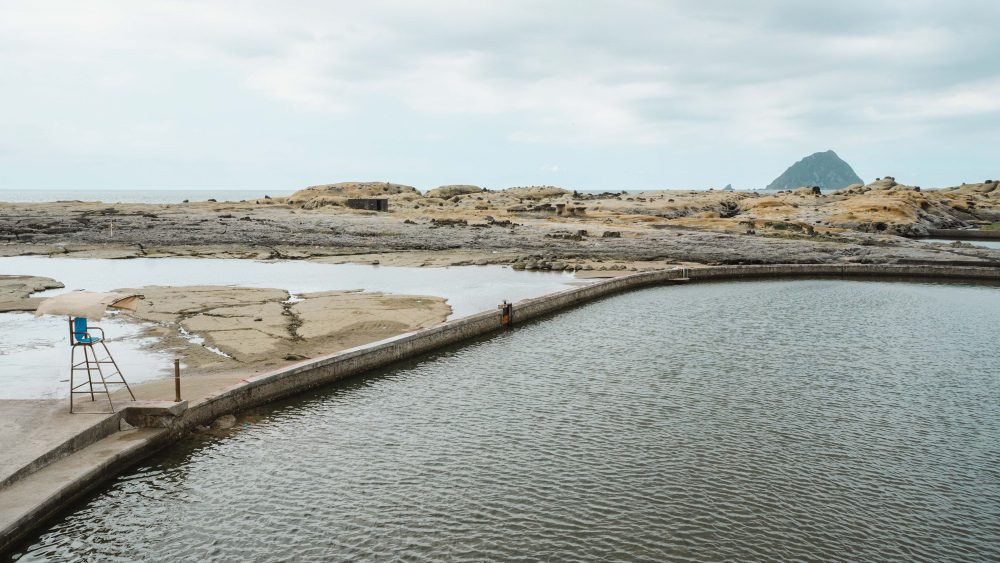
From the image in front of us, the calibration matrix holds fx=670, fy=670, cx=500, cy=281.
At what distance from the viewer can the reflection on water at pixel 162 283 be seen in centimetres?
2359

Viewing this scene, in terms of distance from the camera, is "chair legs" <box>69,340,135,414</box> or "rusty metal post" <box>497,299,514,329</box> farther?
"rusty metal post" <box>497,299,514,329</box>

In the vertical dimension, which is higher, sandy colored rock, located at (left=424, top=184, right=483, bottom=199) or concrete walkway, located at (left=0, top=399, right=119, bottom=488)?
sandy colored rock, located at (left=424, top=184, right=483, bottom=199)

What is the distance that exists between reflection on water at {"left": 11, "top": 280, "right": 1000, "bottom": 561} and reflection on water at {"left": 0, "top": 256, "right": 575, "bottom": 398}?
25.7ft

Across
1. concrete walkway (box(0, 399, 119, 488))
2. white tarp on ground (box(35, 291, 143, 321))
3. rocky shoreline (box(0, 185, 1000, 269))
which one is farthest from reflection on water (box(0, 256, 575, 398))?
rocky shoreline (box(0, 185, 1000, 269))

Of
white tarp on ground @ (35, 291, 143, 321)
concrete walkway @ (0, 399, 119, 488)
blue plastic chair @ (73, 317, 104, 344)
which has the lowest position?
concrete walkway @ (0, 399, 119, 488)

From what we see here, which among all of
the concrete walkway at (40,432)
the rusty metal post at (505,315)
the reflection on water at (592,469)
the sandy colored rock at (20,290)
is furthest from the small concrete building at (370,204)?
the concrete walkway at (40,432)

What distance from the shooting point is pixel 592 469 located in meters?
17.2

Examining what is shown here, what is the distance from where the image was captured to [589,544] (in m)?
13.6

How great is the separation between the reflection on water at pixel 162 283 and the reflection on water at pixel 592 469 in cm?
782

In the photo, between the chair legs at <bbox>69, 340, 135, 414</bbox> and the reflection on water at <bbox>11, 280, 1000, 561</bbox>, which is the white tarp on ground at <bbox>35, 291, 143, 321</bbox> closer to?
the chair legs at <bbox>69, 340, 135, 414</bbox>

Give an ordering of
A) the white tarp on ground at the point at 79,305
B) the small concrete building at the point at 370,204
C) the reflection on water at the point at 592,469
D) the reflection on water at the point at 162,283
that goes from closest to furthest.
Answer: the reflection on water at the point at 592,469 → the white tarp on ground at the point at 79,305 → the reflection on water at the point at 162,283 → the small concrete building at the point at 370,204

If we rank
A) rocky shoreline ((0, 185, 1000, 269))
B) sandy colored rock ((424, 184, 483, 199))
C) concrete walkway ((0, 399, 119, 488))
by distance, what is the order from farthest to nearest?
1. sandy colored rock ((424, 184, 483, 199))
2. rocky shoreline ((0, 185, 1000, 269))
3. concrete walkway ((0, 399, 119, 488))

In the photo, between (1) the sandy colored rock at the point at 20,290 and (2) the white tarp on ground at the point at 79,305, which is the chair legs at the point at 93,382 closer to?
(2) the white tarp on ground at the point at 79,305

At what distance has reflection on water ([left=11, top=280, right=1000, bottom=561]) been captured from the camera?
13.7m
